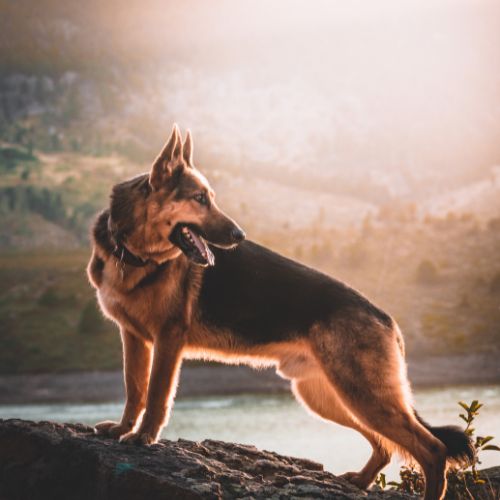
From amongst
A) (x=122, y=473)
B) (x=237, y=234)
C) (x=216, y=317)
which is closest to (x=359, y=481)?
(x=216, y=317)

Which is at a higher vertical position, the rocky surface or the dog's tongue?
the dog's tongue

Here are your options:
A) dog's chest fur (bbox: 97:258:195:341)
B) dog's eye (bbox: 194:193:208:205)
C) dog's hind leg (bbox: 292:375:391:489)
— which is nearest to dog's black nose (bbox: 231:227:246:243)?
dog's eye (bbox: 194:193:208:205)

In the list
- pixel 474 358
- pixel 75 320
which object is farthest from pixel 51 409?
pixel 474 358

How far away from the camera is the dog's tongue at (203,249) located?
912cm

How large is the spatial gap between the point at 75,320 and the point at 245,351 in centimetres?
19095

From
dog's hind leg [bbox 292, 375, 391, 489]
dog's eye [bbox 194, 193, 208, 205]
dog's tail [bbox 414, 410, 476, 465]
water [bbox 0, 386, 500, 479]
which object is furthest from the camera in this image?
water [bbox 0, 386, 500, 479]

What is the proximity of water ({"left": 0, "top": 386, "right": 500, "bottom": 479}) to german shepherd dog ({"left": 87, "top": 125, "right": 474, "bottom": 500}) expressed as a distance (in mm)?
12046

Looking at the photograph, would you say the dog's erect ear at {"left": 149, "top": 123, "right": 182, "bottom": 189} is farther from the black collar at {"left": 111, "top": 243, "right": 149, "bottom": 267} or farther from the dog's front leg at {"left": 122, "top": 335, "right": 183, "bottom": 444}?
the dog's front leg at {"left": 122, "top": 335, "right": 183, "bottom": 444}

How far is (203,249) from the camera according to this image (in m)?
9.20

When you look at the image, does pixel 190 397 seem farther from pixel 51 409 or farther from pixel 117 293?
pixel 117 293

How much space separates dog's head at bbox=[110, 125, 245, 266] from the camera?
9.13m

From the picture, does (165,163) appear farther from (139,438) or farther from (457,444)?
(457,444)

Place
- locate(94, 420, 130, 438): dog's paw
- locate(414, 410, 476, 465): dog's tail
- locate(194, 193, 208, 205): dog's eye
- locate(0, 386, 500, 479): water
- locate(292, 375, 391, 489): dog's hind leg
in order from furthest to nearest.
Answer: locate(0, 386, 500, 479): water
locate(292, 375, 391, 489): dog's hind leg
locate(94, 420, 130, 438): dog's paw
locate(194, 193, 208, 205): dog's eye
locate(414, 410, 476, 465): dog's tail

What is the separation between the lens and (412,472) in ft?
34.9
